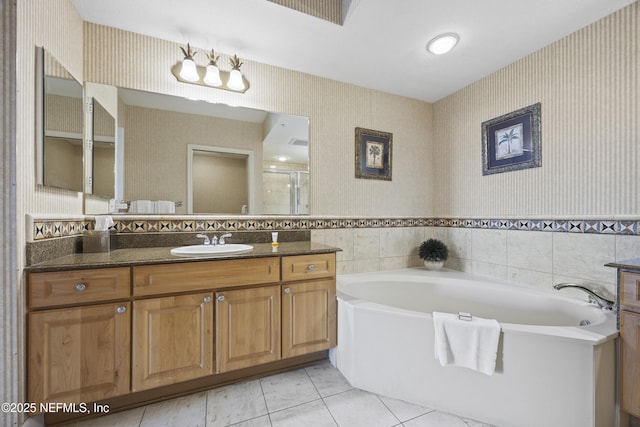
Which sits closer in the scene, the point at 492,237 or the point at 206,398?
the point at 206,398

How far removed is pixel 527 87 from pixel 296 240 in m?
2.24

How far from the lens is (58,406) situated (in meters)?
1.16

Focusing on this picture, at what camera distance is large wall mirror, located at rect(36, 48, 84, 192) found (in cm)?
124

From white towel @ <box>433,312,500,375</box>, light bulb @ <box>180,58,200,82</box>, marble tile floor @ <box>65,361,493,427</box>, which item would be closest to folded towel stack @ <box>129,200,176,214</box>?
light bulb @ <box>180,58,200,82</box>

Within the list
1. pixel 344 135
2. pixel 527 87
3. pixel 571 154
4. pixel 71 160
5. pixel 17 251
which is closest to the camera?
pixel 17 251

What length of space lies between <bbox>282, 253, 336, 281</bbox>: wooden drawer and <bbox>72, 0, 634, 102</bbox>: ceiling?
5.14 ft

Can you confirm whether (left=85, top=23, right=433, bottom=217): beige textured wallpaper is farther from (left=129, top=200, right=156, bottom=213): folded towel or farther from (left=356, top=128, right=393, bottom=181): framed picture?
(left=129, top=200, right=156, bottom=213): folded towel

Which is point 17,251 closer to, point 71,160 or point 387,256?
point 71,160

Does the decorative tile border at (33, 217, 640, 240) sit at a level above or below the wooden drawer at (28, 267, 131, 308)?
above

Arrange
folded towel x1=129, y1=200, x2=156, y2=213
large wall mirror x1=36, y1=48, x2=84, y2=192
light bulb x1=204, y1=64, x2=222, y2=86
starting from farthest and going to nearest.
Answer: light bulb x1=204, y1=64, x2=222, y2=86 < folded towel x1=129, y1=200, x2=156, y2=213 < large wall mirror x1=36, y1=48, x2=84, y2=192

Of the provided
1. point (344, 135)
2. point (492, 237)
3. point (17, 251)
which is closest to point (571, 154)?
point (492, 237)

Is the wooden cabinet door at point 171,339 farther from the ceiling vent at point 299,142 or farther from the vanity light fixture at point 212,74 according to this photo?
the vanity light fixture at point 212,74

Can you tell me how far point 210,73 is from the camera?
1.86m

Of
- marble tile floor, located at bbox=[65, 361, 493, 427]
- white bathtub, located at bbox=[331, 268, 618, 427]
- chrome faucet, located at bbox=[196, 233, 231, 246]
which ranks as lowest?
marble tile floor, located at bbox=[65, 361, 493, 427]
